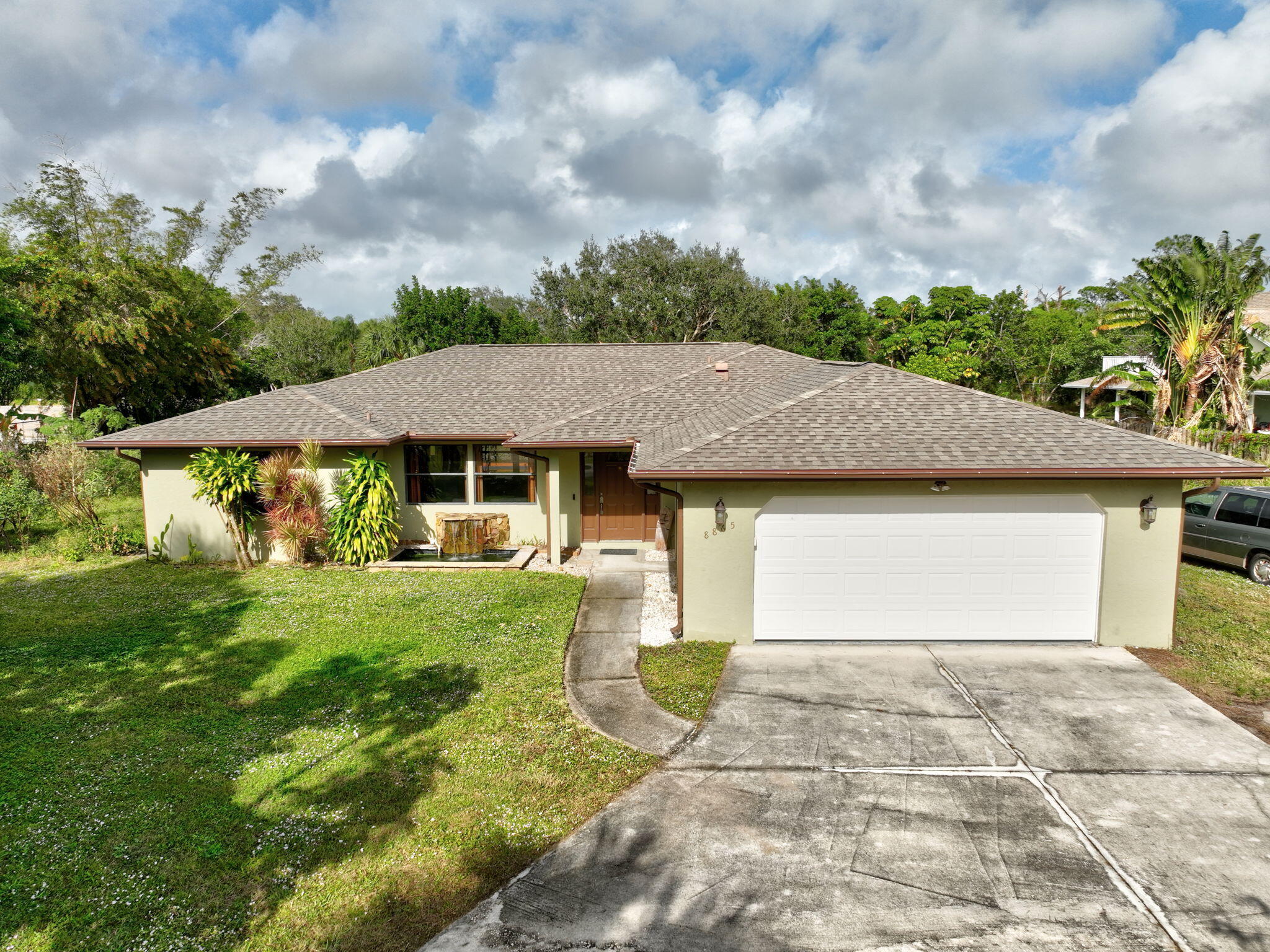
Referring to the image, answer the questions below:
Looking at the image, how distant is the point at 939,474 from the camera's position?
8.54 meters

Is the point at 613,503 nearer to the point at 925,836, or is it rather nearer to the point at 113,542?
the point at 925,836

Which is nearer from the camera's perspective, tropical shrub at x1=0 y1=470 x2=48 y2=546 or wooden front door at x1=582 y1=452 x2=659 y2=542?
tropical shrub at x1=0 y1=470 x2=48 y2=546

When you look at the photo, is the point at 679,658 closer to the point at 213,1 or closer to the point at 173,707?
the point at 173,707

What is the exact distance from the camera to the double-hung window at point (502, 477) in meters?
15.1

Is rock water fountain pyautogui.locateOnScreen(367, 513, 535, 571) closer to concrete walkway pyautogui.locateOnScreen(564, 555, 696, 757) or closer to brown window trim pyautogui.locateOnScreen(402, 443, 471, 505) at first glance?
brown window trim pyautogui.locateOnScreen(402, 443, 471, 505)

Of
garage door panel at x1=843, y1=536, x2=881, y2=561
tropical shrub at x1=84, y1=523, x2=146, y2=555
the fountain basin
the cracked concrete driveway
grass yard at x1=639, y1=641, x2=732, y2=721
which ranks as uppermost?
garage door panel at x1=843, y1=536, x2=881, y2=561

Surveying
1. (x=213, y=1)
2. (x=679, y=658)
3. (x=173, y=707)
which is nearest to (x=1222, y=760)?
(x=679, y=658)

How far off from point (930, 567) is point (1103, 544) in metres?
2.28

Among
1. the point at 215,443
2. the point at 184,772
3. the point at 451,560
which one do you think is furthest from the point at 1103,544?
the point at 215,443

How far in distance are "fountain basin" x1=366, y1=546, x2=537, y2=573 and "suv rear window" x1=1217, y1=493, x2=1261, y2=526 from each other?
1329 cm

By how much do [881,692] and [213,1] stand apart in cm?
1752

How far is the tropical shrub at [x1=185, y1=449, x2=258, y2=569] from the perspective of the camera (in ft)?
41.8

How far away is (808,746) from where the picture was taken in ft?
21.1

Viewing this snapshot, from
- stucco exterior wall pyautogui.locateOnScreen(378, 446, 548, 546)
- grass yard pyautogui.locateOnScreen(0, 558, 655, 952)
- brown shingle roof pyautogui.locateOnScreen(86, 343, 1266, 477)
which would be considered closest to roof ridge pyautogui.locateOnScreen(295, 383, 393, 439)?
brown shingle roof pyautogui.locateOnScreen(86, 343, 1266, 477)
